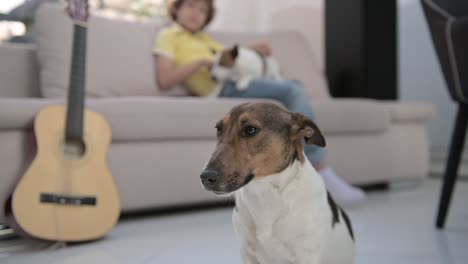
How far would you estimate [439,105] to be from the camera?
3.96 meters

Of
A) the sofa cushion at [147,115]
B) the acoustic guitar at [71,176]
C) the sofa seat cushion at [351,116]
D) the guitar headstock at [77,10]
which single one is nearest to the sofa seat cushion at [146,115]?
the sofa cushion at [147,115]

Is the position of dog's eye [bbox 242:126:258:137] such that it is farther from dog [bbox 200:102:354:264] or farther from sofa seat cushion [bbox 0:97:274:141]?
sofa seat cushion [bbox 0:97:274:141]

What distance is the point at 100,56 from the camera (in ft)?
8.84

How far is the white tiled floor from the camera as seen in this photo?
1.55 m

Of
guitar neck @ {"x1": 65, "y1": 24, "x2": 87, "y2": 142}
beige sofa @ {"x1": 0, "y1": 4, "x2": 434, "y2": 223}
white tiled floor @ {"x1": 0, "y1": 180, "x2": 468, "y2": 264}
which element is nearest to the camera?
white tiled floor @ {"x1": 0, "y1": 180, "x2": 468, "y2": 264}

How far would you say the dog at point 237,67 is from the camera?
2.56 m

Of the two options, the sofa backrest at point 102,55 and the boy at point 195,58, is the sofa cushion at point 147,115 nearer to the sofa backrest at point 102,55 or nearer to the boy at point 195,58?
the boy at point 195,58

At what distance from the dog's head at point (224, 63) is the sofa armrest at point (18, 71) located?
3.06 ft

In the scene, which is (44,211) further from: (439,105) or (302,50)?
(439,105)

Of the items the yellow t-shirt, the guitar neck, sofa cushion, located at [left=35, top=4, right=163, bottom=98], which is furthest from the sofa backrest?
the guitar neck

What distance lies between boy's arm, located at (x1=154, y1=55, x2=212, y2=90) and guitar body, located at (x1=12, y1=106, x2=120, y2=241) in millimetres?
899

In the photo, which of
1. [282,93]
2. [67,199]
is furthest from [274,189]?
[282,93]

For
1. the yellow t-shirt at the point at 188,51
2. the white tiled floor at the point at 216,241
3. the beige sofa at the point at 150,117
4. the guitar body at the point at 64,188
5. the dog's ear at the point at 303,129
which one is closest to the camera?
the dog's ear at the point at 303,129

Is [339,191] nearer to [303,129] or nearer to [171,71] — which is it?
[171,71]
